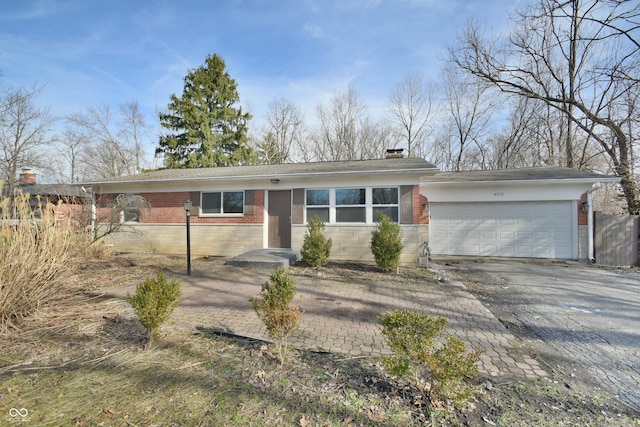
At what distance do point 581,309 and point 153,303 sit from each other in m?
6.85

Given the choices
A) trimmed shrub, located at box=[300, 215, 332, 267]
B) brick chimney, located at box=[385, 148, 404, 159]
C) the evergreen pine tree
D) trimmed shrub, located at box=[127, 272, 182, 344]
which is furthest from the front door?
the evergreen pine tree

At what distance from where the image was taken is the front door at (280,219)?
10.5 meters

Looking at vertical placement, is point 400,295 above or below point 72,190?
below

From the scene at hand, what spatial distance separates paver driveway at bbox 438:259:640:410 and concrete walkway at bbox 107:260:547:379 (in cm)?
58

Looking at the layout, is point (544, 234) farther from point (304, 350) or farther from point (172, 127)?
point (172, 127)

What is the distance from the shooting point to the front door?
10531 millimetres

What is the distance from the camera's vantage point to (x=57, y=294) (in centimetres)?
399

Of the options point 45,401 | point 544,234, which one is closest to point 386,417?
point 45,401

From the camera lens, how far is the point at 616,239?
9.45 metres

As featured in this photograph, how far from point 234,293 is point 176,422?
4.04 metres

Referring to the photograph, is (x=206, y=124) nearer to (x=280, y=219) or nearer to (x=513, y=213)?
(x=280, y=219)

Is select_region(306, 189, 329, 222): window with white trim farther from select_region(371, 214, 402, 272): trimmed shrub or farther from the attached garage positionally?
the attached garage

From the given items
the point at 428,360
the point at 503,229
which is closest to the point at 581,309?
the point at 428,360

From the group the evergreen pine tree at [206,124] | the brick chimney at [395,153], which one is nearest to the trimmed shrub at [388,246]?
the brick chimney at [395,153]
